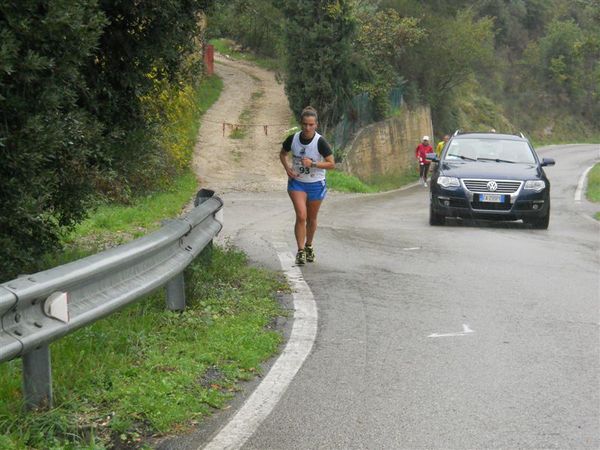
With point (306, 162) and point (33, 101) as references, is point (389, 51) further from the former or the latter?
point (33, 101)

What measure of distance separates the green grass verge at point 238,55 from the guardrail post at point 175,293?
154ft

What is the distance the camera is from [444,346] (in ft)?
23.3

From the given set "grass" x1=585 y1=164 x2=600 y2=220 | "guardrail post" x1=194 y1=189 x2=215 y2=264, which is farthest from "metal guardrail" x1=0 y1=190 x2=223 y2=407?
"grass" x1=585 y1=164 x2=600 y2=220

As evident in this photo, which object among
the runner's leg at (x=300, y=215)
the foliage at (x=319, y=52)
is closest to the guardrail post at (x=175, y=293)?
the runner's leg at (x=300, y=215)

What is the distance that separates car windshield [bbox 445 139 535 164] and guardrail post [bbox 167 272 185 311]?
11.3 metres

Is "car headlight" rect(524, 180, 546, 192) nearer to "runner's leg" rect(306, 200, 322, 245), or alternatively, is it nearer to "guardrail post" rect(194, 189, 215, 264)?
"runner's leg" rect(306, 200, 322, 245)

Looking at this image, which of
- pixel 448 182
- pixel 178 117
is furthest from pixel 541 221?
pixel 178 117

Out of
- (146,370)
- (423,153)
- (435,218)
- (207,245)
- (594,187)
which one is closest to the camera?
(146,370)

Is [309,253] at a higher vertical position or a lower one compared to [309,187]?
lower

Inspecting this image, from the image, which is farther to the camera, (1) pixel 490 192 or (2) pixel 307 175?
(1) pixel 490 192

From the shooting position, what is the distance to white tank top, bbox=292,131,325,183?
1112 centimetres

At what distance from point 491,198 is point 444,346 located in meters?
10.3

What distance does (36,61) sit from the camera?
254 inches

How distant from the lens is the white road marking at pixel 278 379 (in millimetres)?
4965
